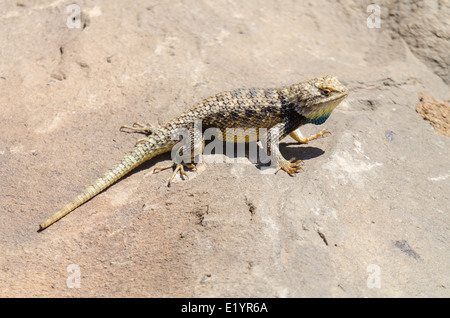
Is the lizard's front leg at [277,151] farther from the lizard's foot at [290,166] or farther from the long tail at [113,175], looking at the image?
the long tail at [113,175]

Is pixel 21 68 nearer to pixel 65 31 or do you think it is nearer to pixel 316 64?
pixel 65 31

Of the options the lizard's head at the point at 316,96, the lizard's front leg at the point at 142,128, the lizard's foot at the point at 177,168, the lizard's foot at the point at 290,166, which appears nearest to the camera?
the lizard's foot at the point at 290,166
